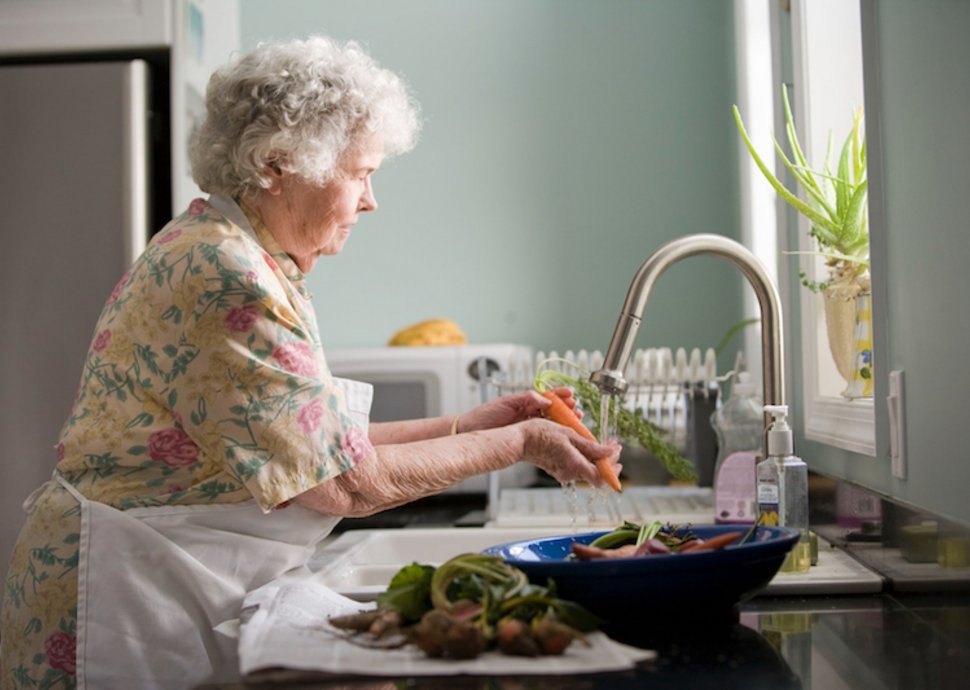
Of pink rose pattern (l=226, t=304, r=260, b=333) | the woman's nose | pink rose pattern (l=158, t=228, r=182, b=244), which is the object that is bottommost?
pink rose pattern (l=226, t=304, r=260, b=333)

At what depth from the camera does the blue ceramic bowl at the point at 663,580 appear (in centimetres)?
90

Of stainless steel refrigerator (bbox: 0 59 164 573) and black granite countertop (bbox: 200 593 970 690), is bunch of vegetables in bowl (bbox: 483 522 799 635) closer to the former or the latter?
black granite countertop (bbox: 200 593 970 690)

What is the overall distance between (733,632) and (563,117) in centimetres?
248

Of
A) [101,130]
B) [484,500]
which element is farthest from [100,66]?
[484,500]

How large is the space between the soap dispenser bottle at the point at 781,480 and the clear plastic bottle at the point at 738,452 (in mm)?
444

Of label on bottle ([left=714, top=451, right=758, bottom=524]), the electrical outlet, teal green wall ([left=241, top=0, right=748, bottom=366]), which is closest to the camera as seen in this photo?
the electrical outlet

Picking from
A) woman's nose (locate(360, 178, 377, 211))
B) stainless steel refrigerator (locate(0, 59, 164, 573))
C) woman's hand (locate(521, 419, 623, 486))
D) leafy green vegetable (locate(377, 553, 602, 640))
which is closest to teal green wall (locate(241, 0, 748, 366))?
stainless steel refrigerator (locate(0, 59, 164, 573))

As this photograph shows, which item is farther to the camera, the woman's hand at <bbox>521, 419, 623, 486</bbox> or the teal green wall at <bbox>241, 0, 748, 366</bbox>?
the teal green wall at <bbox>241, 0, 748, 366</bbox>

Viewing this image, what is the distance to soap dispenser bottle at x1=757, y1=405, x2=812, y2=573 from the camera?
126 centimetres

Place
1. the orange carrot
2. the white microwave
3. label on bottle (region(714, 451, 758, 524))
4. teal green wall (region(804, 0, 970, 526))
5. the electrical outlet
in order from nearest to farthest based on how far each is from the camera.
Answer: teal green wall (region(804, 0, 970, 526))
the electrical outlet
the orange carrot
label on bottle (region(714, 451, 758, 524))
the white microwave

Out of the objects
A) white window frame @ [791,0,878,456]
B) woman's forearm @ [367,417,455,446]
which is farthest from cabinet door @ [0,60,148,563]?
white window frame @ [791,0,878,456]

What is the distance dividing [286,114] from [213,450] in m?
0.43

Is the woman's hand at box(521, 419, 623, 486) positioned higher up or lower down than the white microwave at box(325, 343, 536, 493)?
lower down

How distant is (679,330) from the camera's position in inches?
126
